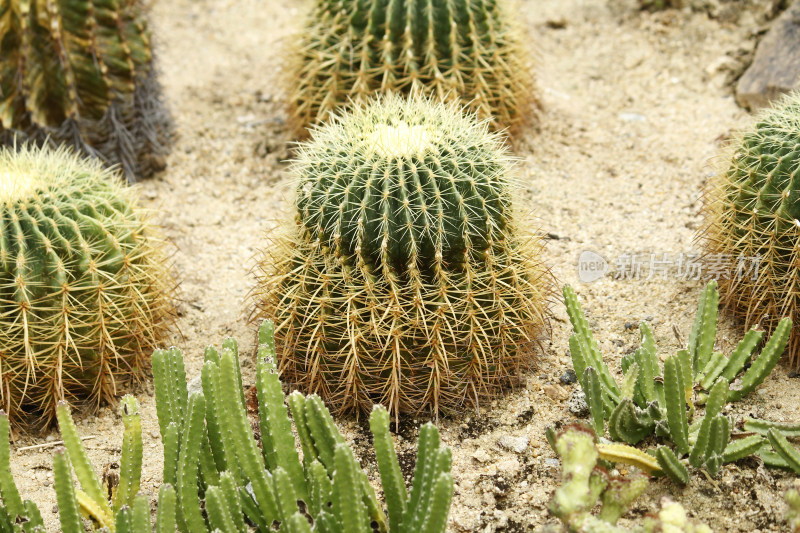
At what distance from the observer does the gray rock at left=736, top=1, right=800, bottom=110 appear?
4.92 metres

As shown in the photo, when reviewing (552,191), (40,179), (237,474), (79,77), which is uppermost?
(79,77)

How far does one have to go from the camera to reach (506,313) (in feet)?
10.7

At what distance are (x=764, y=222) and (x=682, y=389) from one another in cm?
89

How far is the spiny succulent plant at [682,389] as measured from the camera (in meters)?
2.75

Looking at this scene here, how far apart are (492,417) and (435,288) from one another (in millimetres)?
599

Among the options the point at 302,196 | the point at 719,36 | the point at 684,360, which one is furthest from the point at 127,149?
the point at 719,36

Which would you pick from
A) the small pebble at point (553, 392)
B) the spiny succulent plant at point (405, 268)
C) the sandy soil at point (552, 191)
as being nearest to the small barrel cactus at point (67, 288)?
the sandy soil at point (552, 191)

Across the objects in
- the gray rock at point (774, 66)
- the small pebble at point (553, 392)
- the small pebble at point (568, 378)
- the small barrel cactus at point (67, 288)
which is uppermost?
the gray rock at point (774, 66)

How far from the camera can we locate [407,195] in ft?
9.81

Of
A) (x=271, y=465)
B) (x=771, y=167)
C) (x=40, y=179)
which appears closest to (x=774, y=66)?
(x=771, y=167)

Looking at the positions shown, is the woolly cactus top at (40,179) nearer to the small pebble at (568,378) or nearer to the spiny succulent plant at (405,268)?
the spiny succulent plant at (405,268)

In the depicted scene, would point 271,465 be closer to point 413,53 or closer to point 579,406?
point 579,406

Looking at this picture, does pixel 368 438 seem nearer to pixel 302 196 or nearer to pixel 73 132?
pixel 302 196

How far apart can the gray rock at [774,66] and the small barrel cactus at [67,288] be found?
3.62m
